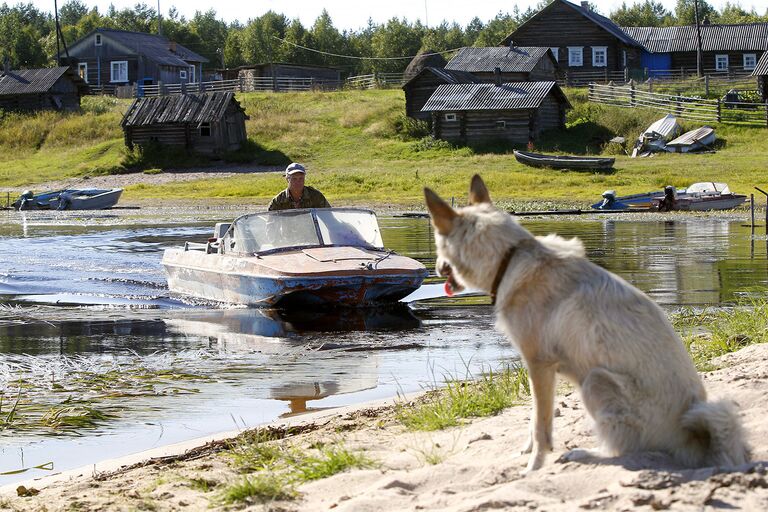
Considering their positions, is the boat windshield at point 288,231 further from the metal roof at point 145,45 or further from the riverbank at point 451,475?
the metal roof at point 145,45

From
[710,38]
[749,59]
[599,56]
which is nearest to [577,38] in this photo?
[599,56]

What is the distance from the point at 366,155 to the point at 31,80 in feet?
91.1

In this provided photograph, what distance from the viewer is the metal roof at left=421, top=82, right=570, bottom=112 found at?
2041 inches

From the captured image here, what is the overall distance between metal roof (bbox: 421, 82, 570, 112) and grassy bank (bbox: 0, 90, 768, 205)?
2001mm

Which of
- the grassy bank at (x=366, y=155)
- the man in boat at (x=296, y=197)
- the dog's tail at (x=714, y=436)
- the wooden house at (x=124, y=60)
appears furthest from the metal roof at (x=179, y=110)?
the dog's tail at (x=714, y=436)

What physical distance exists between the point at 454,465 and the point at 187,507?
139 cm

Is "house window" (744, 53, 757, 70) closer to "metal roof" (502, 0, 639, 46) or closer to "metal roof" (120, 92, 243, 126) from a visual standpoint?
"metal roof" (502, 0, 639, 46)

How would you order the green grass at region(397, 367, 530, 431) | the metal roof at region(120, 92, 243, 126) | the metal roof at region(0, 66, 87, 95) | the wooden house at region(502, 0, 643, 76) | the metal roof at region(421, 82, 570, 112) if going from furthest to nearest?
the wooden house at region(502, 0, 643, 76)
the metal roof at region(0, 66, 87, 95)
the metal roof at region(120, 92, 243, 126)
the metal roof at region(421, 82, 570, 112)
the green grass at region(397, 367, 530, 431)

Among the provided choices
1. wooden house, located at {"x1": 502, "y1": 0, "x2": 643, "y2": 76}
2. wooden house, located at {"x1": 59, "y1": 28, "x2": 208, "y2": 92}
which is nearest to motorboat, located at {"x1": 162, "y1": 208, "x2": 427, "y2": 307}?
wooden house, located at {"x1": 502, "y1": 0, "x2": 643, "y2": 76}

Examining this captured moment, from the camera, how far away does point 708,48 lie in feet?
243

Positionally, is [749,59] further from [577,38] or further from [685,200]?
[685,200]

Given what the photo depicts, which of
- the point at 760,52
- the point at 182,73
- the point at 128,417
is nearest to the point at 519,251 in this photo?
the point at 128,417

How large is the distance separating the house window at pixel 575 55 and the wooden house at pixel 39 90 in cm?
3293

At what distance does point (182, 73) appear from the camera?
87.2 meters
